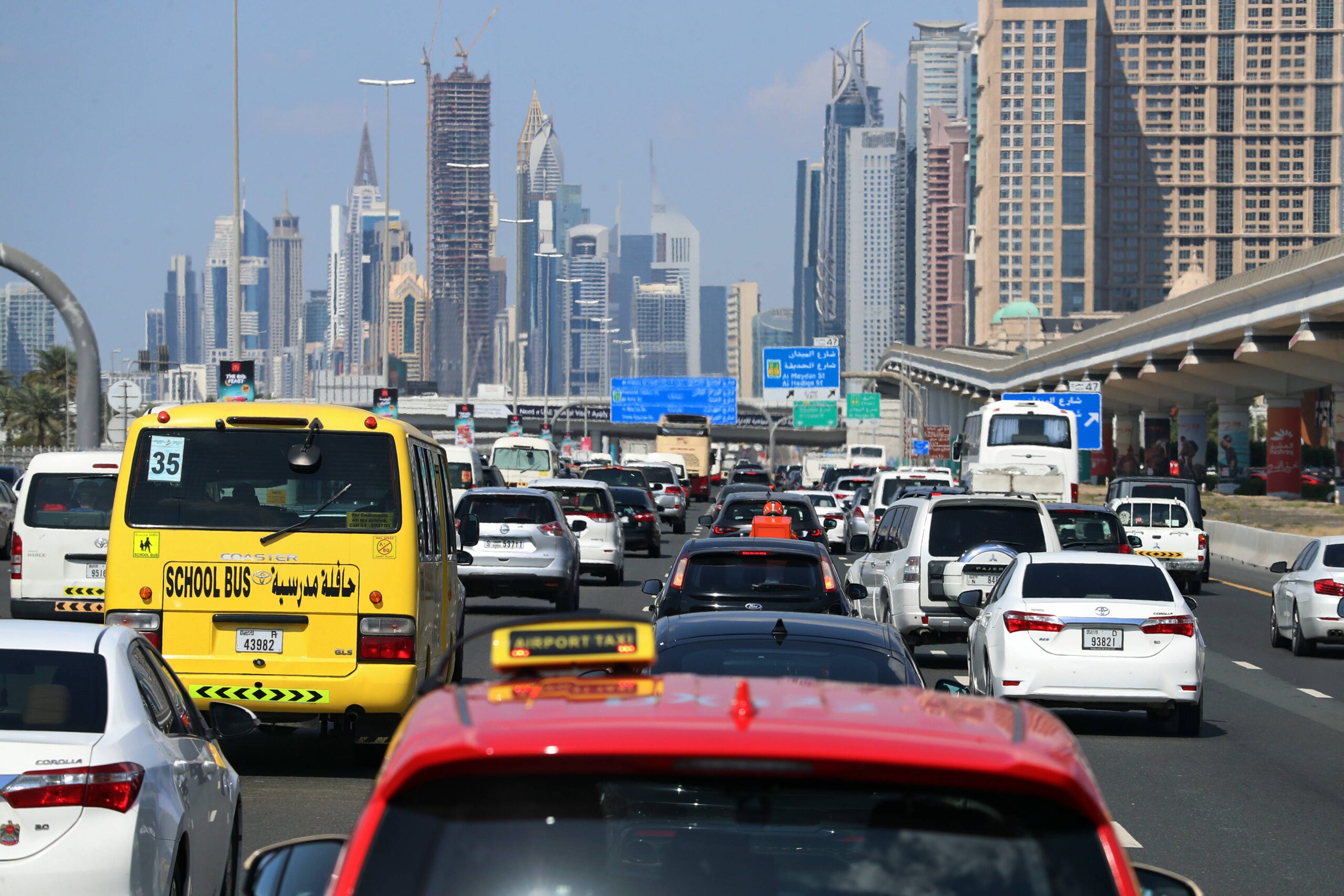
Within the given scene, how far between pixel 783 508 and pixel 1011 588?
13729mm

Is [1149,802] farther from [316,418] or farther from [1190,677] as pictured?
[316,418]

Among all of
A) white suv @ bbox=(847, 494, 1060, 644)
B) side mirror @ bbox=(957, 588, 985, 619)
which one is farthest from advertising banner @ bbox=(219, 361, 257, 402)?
side mirror @ bbox=(957, 588, 985, 619)

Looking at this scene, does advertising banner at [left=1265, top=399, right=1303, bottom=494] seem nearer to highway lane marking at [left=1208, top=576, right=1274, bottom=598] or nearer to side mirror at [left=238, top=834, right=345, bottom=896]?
highway lane marking at [left=1208, top=576, right=1274, bottom=598]

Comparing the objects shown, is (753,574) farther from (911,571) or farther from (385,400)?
(385,400)

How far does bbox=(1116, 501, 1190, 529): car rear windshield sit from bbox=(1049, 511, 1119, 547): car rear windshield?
6201 mm

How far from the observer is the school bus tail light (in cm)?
1027

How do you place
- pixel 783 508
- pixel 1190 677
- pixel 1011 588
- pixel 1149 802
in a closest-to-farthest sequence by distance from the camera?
pixel 1149 802
pixel 1190 677
pixel 1011 588
pixel 783 508

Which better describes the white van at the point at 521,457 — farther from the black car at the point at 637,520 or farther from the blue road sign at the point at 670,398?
the blue road sign at the point at 670,398

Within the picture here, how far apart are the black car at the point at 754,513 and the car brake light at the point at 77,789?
70.0 ft

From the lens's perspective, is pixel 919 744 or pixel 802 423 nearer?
pixel 919 744

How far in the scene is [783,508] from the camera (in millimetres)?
27609

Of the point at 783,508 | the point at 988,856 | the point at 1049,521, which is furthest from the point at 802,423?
the point at 988,856

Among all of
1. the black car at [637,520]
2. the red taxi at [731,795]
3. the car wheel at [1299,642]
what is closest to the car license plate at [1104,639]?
the car wheel at [1299,642]

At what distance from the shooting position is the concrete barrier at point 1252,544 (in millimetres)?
34812
